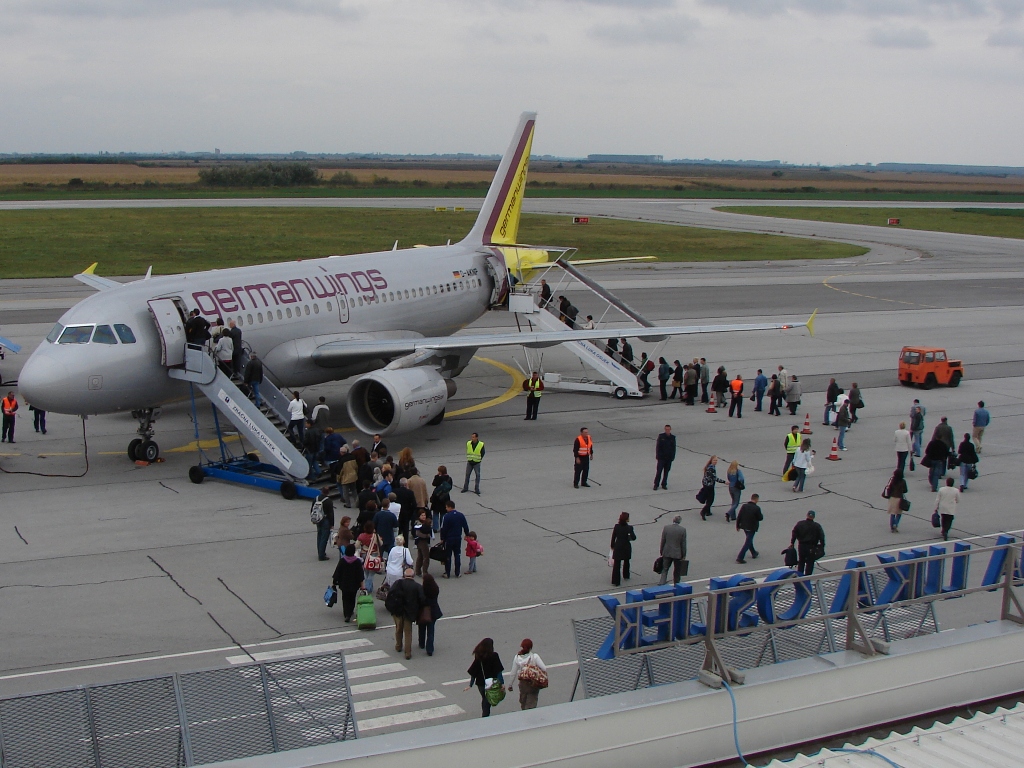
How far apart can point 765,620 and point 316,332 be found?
20682mm

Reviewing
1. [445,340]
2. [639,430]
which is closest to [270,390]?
[445,340]

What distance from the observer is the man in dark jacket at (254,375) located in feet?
86.7

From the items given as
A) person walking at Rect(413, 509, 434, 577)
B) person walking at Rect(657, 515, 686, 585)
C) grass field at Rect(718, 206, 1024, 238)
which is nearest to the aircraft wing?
person walking at Rect(413, 509, 434, 577)

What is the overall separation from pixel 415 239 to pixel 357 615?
7173 cm

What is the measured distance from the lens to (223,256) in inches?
2886

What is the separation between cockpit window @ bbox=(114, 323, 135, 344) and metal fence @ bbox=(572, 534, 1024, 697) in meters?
16.9

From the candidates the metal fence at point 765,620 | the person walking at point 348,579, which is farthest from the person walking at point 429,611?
the metal fence at point 765,620

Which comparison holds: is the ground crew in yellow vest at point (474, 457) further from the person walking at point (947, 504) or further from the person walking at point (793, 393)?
the person walking at point (793, 393)

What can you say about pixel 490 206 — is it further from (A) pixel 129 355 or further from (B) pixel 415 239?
(B) pixel 415 239

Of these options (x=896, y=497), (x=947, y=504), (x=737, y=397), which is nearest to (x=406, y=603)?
(x=896, y=497)

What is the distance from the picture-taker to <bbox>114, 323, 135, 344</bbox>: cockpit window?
2573 centimetres

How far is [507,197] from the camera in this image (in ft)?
135

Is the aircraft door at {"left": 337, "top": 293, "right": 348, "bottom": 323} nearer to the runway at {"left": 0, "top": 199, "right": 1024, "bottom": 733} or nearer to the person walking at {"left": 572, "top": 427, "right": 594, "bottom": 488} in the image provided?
the runway at {"left": 0, "top": 199, "right": 1024, "bottom": 733}

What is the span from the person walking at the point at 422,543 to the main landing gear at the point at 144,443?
10679 mm
